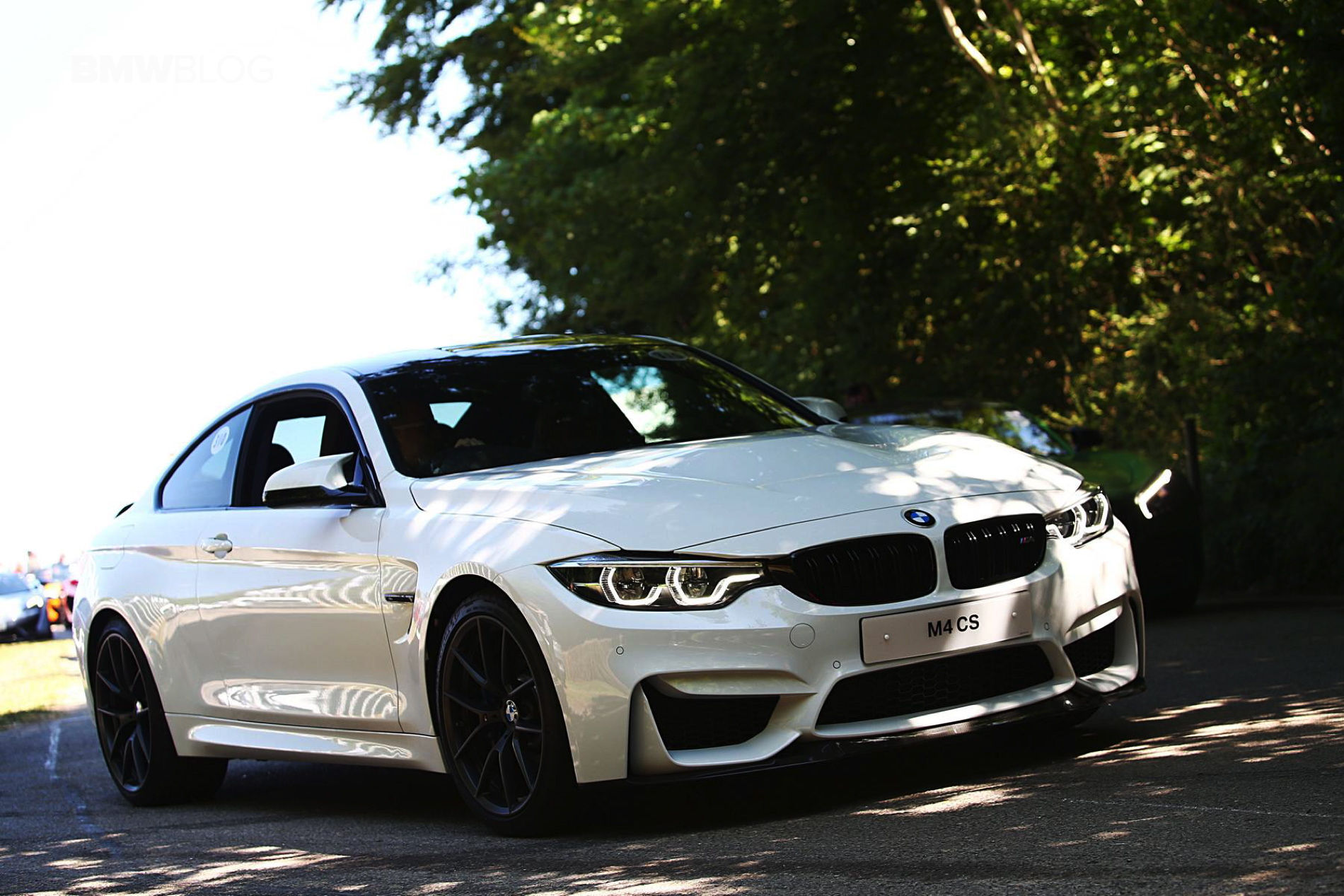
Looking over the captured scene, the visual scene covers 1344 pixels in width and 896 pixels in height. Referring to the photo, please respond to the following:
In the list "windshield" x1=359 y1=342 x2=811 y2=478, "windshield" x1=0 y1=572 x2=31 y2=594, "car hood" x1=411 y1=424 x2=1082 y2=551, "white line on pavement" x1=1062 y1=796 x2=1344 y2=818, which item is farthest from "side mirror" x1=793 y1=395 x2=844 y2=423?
"windshield" x1=0 y1=572 x2=31 y2=594

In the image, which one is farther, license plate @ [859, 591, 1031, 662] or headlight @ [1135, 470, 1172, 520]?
headlight @ [1135, 470, 1172, 520]

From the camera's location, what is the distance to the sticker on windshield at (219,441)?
785 cm

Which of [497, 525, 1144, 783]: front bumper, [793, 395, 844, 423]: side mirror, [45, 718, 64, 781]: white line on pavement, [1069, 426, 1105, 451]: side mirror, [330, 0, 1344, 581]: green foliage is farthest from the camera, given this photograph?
[330, 0, 1344, 581]: green foliage

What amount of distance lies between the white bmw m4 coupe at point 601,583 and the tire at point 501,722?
0.4 inches

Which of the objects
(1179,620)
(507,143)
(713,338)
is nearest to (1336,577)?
(1179,620)

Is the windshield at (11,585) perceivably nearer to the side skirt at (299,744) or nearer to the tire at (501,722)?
the side skirt at (299,744)

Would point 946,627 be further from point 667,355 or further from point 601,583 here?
point 667,355

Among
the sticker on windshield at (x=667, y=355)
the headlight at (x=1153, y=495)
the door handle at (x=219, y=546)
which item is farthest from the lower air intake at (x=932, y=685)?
the headlight at (x=1153, y=495)

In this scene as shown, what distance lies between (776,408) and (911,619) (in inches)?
82.2

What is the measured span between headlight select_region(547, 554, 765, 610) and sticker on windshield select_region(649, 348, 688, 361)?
2298 millimetres

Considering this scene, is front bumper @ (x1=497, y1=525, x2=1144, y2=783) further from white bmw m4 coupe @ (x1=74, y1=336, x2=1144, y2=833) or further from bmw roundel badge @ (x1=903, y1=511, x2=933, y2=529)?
bmw roundel badge @ (x1=903, y1=511, x2=933, y2=529)

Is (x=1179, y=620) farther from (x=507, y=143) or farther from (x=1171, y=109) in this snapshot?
(x=507, y=143)

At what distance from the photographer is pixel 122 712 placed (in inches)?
316

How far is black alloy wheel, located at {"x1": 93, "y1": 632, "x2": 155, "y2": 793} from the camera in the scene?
25.7 ft
